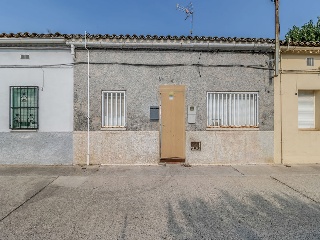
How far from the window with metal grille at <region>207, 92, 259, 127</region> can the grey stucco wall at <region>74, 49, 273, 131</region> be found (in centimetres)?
21

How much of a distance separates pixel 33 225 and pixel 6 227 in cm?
39

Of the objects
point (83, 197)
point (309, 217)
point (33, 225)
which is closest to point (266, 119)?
point (309, 217)

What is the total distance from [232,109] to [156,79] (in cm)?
293

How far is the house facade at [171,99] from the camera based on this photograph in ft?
24.5

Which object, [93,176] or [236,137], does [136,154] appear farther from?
[236,137]

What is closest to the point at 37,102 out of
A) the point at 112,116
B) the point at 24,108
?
the point at 24,108

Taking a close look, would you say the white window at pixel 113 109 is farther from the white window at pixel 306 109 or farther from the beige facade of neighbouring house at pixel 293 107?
the white window at pixel 306 109

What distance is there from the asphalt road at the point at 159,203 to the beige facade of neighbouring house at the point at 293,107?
99cm

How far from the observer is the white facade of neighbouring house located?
24.3ft

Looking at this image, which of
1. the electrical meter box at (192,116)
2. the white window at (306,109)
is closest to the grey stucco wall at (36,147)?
the electrical meter box at (192,116)

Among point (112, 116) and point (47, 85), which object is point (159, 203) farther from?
point (47, 85)

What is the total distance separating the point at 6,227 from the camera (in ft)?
11.2

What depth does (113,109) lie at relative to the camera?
25.1ft

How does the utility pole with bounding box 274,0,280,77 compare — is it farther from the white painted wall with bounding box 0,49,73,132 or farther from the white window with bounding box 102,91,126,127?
the white painted wall with bounding box 0,49,73,132
